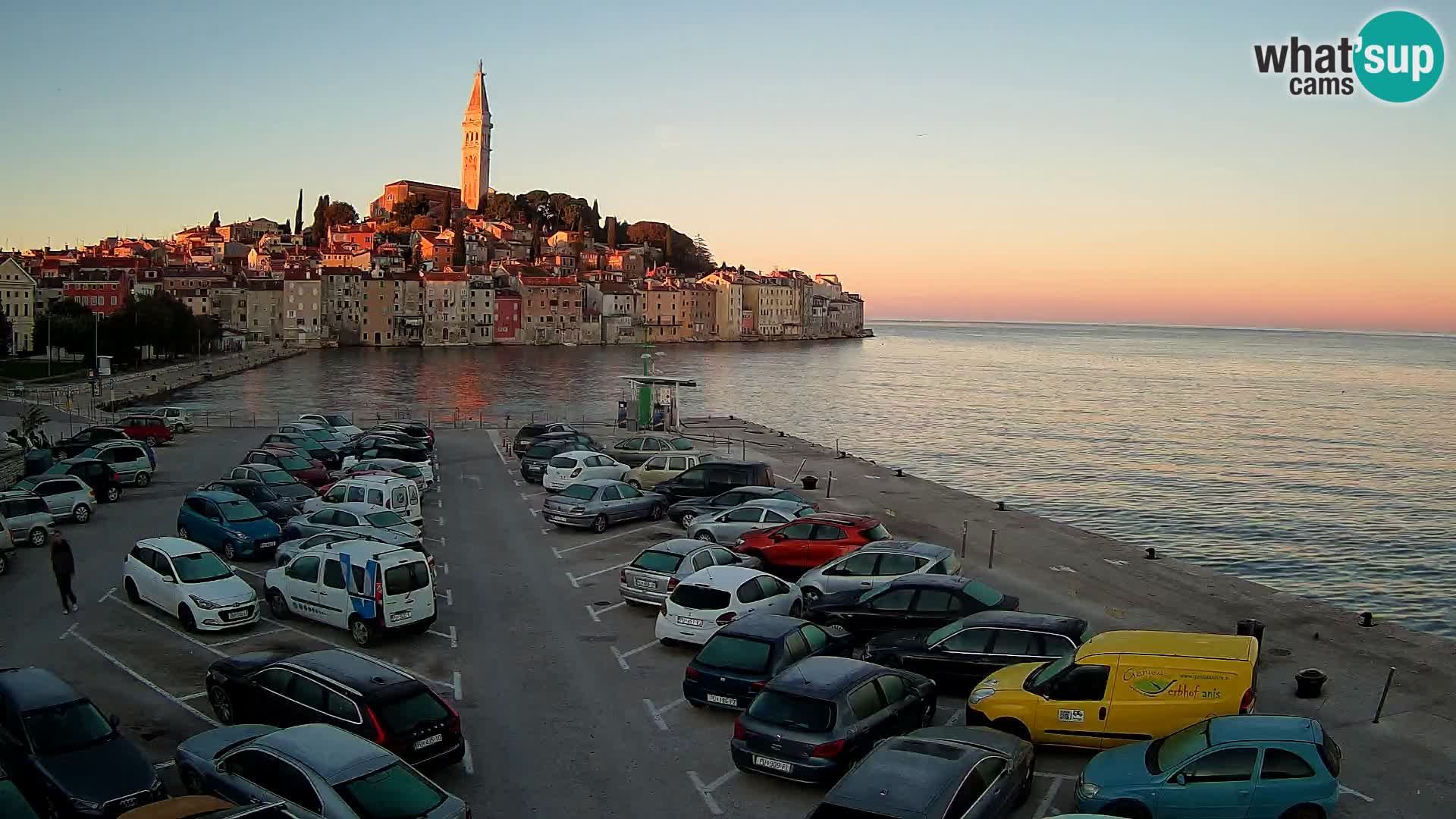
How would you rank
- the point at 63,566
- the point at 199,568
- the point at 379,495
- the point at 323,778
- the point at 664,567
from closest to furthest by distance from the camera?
the point at 323,778 < the point at 63,566 < the point at 199,568 < the point at 664,567 < the point at 379,495

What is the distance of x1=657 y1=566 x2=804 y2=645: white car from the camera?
13.8m

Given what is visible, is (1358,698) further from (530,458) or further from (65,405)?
(65,405)

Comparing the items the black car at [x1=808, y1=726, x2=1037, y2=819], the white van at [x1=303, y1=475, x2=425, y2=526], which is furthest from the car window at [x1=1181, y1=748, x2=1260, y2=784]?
the white van at [x1=303, y1=475, x2=425, y2=526]

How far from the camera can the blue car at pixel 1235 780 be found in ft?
27.8

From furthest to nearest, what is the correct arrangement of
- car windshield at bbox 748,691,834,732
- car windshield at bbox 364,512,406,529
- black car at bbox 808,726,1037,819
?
car windshield at bbox 364,512,406,529 → car windshield at bbox 748,691,834,732 → black car at bbox 808,726,1037,819

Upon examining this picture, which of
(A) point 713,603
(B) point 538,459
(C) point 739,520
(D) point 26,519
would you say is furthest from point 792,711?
(B) point 538,459

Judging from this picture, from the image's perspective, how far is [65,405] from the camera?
4934 centimetres

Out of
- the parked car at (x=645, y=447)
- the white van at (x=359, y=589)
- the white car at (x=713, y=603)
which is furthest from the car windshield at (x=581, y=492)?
the parked car at (x=645, y=447)

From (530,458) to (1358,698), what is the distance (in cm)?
2060

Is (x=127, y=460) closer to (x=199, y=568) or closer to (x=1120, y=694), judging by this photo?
(x=199, y=568)

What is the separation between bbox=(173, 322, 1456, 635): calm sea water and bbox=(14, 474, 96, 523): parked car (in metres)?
27.0

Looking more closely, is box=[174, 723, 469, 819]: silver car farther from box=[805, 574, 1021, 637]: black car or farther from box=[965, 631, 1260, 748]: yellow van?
box=[805, 574, 1021, 637]: black car

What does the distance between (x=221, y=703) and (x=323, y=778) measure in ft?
12.5

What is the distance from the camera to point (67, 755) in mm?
9023
